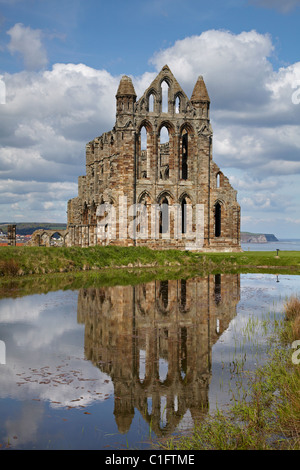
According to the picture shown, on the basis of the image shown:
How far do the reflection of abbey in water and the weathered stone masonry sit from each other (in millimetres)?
22450

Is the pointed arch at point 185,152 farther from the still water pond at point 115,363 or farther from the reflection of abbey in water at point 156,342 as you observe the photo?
the still water pond at point 115,363

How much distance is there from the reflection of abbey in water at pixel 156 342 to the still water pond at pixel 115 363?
3cm

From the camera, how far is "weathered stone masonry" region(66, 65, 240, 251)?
150 feet

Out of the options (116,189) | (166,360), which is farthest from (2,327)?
(116,189)

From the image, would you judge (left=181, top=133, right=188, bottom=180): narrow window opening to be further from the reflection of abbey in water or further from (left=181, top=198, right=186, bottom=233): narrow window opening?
the reflection of abbey in water

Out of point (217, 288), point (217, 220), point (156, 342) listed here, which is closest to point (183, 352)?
point (156, 342)

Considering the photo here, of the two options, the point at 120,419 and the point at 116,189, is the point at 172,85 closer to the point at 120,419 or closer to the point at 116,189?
the point at 116,189

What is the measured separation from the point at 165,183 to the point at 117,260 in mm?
13639

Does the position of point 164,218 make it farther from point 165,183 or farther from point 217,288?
point 217,288

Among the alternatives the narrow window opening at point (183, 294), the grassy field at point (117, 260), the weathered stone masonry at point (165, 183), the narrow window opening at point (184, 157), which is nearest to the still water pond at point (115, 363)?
the narrow window opening at point (183, 294)

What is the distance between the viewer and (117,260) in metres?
36.6

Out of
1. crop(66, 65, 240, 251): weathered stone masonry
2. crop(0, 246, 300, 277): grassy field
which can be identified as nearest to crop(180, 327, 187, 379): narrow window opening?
crop(0, 246, 300, 277): grassy field

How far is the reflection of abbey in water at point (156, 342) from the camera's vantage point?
8.66 m

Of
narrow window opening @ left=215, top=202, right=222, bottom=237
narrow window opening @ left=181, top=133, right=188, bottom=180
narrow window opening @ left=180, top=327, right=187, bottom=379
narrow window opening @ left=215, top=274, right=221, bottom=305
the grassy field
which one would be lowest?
narrow window opening @ left=180, top=327, right=187, bottom=379
